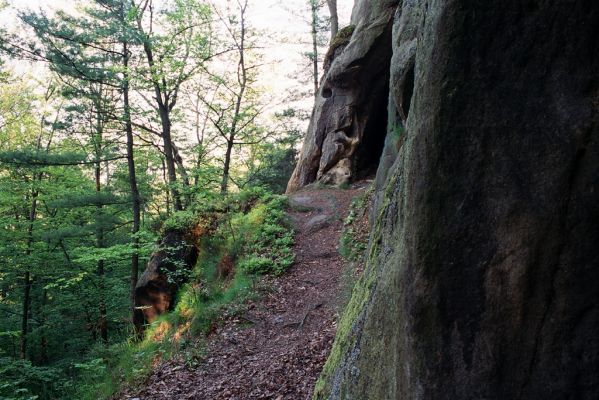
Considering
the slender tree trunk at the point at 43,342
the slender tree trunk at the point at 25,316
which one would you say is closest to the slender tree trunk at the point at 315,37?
the slender tree trunk at the point at 25,316

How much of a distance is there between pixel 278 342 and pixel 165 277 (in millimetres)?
6226

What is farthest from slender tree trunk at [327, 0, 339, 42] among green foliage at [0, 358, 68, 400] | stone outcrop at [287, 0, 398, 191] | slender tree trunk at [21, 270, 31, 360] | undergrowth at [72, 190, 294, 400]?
green foliage at [0, 358, 68, 400]

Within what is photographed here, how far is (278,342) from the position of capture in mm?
7184

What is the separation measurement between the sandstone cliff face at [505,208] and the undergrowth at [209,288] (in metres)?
6.17

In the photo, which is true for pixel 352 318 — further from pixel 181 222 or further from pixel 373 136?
pixel 373 136

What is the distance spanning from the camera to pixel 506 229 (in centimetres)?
184

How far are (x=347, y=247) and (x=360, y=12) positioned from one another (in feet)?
29.3

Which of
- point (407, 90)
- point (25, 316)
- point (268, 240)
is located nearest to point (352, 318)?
point (407, 90)

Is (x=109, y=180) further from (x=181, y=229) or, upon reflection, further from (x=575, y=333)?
(x=575, y=333)

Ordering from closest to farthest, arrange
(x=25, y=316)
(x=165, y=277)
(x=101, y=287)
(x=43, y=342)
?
1. (x=165, y=277)
2. (x=25, y=316)
3. (x=43, y=342)
4. (x=101, y=287)

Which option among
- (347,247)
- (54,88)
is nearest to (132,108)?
(54,88)

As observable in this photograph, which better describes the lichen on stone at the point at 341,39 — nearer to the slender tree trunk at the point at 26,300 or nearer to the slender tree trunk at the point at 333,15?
the slender tree trunk at the point at 333,15

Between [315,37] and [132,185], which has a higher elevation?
[315,37]

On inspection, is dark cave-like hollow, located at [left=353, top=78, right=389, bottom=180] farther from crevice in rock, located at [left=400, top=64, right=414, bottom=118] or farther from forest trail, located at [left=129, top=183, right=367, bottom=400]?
crevice in rock, located at [left=400, top=64, right=414, bottom=118]
